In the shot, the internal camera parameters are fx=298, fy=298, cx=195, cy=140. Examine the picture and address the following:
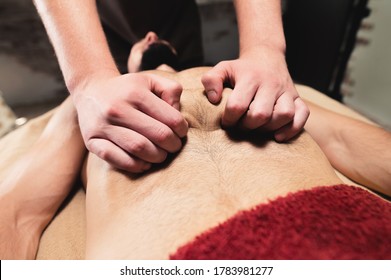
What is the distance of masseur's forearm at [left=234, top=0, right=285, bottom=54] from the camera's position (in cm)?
82

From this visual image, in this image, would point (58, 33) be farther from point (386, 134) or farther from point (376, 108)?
point (376, 108)

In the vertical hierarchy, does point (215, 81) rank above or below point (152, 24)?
above

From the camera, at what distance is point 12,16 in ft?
5.94

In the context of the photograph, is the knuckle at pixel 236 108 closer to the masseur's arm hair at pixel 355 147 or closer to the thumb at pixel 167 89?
the thumb at pixel 167 89

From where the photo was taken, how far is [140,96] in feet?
1.94

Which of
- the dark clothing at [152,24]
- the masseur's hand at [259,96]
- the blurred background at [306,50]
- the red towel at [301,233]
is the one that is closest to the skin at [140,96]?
the masseur's hand at [259,96]

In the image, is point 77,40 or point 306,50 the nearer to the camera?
point 77,40

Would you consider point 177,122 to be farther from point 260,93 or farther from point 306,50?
point 306,50

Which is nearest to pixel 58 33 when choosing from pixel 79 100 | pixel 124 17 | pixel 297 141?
pixel 79 100

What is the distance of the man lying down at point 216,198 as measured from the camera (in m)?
0.43

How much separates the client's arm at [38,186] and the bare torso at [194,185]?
0.22m

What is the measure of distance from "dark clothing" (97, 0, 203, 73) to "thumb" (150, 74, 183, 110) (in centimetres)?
99

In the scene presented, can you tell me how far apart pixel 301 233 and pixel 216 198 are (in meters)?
0.16

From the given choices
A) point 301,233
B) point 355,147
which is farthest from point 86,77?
point 355,147
